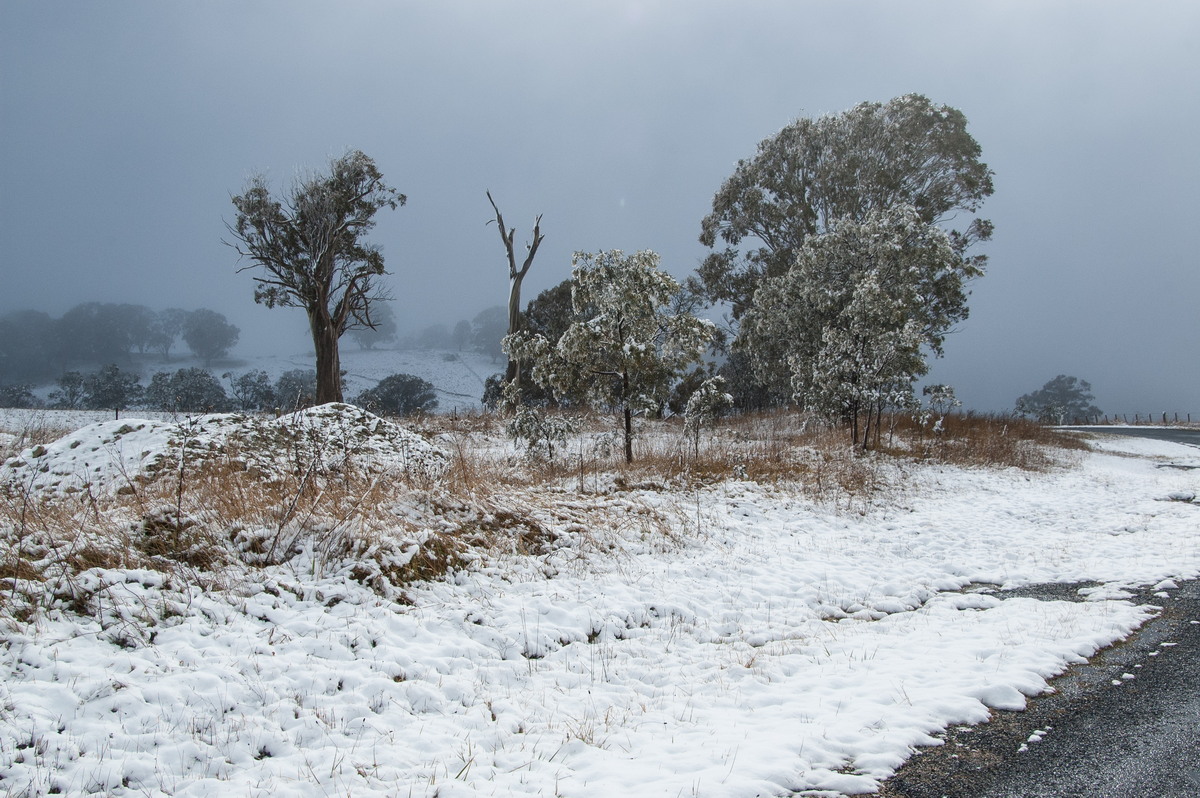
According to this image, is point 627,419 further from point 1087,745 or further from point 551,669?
point 1087,745

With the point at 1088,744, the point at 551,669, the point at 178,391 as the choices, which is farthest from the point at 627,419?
the point at 178,391

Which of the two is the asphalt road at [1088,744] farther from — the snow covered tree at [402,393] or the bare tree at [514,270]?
the snow covered tree at [402,393]

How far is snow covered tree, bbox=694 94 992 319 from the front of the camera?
22391mm

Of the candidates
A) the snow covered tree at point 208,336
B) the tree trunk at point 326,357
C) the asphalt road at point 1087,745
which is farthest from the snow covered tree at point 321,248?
the snow covered tree at point 208,336

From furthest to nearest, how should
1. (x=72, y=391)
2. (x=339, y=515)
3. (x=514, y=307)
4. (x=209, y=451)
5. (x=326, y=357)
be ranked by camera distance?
(x=72, y=391), (x=514, y=307), (x=326, y=357), (x=209, y=451), (x=339, y=515)

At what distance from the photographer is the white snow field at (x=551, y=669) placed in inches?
112

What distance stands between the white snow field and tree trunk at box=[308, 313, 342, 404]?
17390mm

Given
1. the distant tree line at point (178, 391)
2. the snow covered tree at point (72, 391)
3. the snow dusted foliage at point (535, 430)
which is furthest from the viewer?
the snow covered tree at point (72, 391)

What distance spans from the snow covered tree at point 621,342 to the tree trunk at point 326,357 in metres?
12.8

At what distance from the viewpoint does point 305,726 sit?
3.17m

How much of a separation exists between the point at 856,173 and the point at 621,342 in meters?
16.4

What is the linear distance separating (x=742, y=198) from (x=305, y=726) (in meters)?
25.3

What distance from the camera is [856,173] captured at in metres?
22.8

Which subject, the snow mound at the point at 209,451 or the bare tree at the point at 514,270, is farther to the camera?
the bare tree at the point at 514,270
